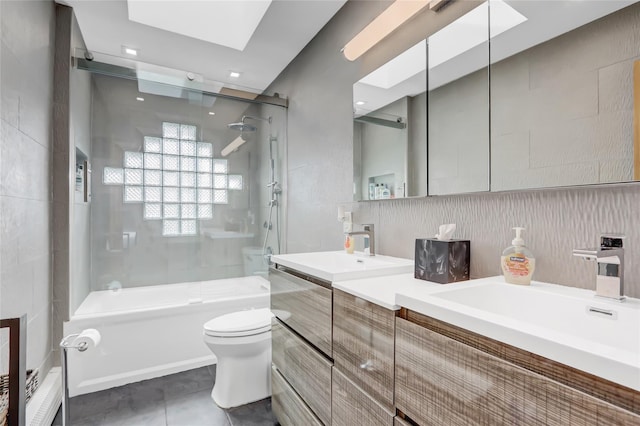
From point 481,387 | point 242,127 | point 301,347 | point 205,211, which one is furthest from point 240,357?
point 242,127

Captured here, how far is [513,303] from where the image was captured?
1.00m

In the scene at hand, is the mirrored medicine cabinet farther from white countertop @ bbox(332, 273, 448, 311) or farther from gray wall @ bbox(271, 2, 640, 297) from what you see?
white countertop @ bbox(332, 273, 448, 311)

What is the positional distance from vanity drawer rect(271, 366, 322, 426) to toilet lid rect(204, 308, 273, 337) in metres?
0.27

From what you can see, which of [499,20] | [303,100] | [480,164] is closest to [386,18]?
[499,20]

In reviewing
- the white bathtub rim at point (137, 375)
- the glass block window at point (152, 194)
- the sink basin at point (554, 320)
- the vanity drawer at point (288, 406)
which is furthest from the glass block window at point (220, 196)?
the sink basin at point (554, 320)

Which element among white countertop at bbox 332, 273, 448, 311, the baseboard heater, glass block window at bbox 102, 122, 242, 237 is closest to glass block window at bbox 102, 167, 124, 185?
glass block window at bbox 102, 122, 242, 237

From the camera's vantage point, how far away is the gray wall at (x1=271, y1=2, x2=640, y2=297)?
3.11 ft

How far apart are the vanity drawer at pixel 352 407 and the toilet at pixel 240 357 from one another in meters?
0.83

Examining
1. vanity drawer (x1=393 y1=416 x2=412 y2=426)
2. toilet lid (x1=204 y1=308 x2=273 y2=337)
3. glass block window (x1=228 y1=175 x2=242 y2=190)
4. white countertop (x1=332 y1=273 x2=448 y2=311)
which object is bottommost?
toilet lid (x1=204 y1=308 x2=273 y2=337)

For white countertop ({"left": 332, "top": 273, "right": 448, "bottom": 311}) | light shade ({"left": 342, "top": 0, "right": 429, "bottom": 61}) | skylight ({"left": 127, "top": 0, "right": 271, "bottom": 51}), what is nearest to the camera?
→ white countertop ({"left": 332, "top": 273, "right": 448, "bottom": 311})

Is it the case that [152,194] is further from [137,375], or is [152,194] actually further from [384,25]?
[384,25]

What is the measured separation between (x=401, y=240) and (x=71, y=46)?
2469 millimetres

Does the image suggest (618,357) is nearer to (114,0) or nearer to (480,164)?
(480,164)

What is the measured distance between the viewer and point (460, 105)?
133 cm
